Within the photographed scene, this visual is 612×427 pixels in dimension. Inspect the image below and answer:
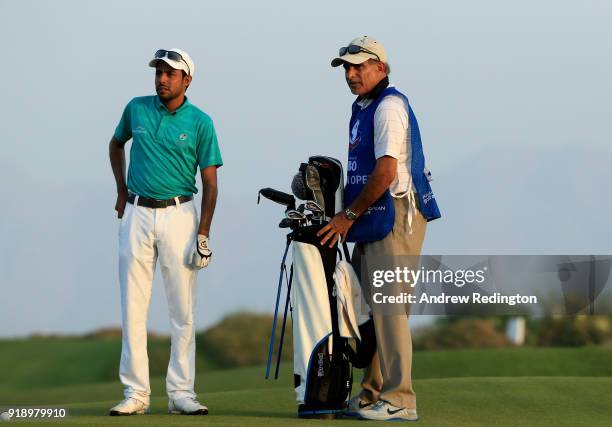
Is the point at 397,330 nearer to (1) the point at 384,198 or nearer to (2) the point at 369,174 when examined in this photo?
(1) the point at 384,198

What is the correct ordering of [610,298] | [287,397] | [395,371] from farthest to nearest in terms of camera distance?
[610,298] < [287,397] < [395,371]

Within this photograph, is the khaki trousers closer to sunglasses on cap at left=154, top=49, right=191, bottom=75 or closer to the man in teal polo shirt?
the man in teal polo shirt

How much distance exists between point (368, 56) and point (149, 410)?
337 cm

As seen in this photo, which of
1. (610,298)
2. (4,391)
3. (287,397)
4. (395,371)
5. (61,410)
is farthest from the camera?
(4,391)

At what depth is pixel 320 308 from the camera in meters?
8.57

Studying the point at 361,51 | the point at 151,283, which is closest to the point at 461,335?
the point at 151,283

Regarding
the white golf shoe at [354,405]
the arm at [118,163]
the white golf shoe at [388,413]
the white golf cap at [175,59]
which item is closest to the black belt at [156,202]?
the arm at [118,163]

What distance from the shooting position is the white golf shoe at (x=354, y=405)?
28.4 ft

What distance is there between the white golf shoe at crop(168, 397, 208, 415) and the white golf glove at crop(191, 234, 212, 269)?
1070 mm

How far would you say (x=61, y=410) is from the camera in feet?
29.3

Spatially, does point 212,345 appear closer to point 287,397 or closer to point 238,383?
point 238,383

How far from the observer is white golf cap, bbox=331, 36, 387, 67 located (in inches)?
335

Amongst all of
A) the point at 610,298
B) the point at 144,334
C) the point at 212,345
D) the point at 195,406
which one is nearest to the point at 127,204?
the point at 144,334

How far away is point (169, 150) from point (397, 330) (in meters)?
2.25
